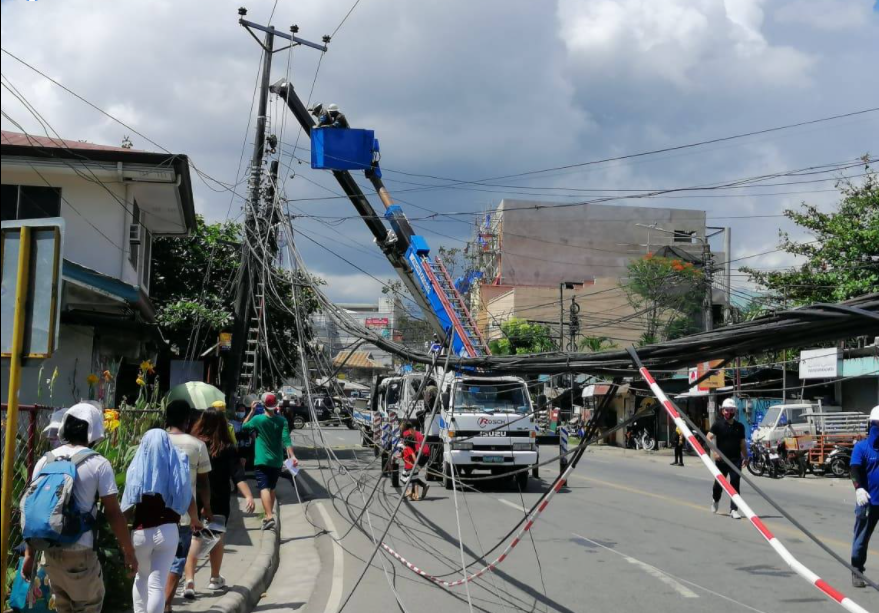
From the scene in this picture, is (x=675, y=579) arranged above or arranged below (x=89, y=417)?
below

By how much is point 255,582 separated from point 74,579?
10.5 ft

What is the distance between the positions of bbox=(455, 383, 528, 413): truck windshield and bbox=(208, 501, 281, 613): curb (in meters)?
7.39

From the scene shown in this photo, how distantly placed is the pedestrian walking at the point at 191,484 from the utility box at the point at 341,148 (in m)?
10.5

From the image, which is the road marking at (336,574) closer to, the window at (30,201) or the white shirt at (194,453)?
the white shirt at (194,453)

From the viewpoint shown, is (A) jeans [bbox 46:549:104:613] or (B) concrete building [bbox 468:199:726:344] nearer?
(A) jeans [bbox 46:549:104:613]

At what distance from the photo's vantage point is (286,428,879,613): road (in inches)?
311

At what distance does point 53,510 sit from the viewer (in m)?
4.86

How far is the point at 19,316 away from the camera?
3.61 meters

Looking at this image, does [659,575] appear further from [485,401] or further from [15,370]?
[485,401]

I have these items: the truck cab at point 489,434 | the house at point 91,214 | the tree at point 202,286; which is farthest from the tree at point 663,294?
the house at point 91,214

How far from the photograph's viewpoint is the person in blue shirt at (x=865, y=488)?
26.2ft

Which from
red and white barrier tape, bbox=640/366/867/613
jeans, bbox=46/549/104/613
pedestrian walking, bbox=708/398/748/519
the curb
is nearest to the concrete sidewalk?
the curb

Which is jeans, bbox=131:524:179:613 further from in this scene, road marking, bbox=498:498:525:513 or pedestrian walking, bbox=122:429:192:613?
road marking, bbox=498:498:525:513

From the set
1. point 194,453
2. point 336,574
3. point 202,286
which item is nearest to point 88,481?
point 194,453
